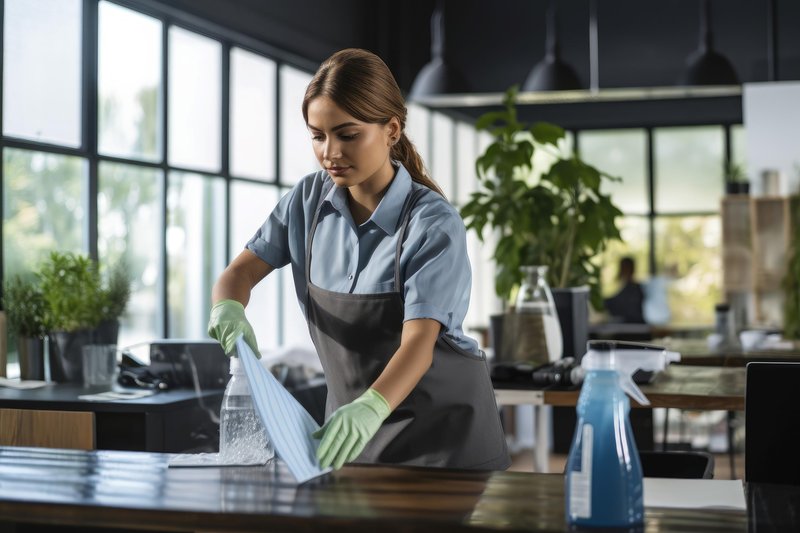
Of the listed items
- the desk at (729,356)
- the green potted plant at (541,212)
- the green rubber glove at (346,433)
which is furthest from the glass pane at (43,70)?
the green rubber glove at (346,433)

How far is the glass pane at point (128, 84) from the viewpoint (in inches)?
196

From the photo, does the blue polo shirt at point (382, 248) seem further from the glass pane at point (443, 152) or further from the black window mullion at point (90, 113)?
the glass pane at point (443, 152)

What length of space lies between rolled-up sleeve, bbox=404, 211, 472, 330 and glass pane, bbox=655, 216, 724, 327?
8.55m

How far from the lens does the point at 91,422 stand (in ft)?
9.93

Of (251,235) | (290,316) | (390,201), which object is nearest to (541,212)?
(390,201)

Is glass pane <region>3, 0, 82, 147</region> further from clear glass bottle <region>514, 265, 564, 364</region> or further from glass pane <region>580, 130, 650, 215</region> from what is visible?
glass pane <region>580, 130, 650, 215</region>

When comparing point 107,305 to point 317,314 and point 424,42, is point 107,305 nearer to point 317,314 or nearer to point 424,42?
point 317,314

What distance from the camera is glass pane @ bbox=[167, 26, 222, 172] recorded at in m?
5.66

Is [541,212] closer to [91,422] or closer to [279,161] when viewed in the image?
[91,422]

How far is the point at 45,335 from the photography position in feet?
11.8

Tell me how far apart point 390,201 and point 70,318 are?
1.81 meters

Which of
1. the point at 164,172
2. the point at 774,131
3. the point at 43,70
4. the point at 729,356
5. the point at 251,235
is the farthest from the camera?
the point at 774,131

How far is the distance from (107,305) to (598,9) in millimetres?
6441

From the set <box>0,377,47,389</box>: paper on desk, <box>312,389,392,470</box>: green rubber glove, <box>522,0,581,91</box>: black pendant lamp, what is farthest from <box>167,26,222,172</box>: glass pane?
<box>312,389,392,470</box>: green rubber glove
